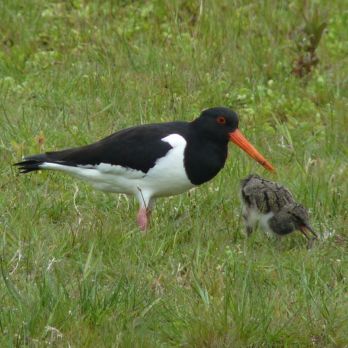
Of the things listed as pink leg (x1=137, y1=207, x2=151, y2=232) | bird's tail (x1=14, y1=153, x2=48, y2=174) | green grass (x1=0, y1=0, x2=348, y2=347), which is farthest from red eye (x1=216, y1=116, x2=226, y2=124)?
bird's tail (x1=14, y1=153, x2=48, y2=174)

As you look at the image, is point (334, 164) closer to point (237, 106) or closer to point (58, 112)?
point (237, 106)

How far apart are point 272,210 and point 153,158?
0.80 metres

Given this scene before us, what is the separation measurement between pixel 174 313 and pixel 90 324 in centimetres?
43

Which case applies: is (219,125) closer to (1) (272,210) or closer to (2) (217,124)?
(2) (217,124)

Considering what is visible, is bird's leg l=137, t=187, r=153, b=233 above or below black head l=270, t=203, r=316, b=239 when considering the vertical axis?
above

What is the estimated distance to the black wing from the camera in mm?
7340

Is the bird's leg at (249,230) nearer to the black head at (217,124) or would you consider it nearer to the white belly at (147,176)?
the white belly at (147,176)

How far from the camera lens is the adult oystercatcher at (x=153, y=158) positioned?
287 inches

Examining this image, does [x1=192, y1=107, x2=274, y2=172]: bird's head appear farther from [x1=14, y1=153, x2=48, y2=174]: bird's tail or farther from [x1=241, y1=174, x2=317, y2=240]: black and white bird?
[x1=14, y1=153, x2=48, y2=174]: bird's tail

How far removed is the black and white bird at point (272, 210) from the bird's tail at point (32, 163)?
133 cm

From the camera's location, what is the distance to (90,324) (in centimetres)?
574

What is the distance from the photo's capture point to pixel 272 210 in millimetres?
7184

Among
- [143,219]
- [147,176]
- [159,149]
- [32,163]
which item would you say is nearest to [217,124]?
[159,149]

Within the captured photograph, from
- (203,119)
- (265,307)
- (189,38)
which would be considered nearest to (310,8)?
(189,38)
